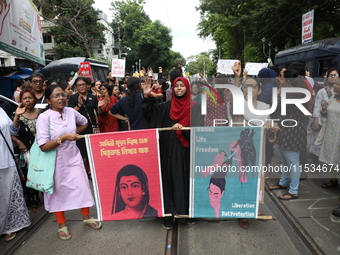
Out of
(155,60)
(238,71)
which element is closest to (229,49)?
(155,60)

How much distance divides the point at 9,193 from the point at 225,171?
2.48 meters

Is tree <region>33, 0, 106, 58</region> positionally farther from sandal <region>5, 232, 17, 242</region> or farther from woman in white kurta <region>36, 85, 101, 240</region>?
sandal <region>5, 232, 17, 242</region>

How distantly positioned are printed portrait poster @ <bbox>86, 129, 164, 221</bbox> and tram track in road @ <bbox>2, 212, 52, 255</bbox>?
2.97 feet

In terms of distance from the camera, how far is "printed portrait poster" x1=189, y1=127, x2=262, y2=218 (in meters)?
2.85

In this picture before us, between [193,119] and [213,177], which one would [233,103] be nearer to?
[193,119]

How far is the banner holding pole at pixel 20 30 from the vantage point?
3588 mm

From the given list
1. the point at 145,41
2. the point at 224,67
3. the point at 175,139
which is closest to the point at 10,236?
the point at 175,139

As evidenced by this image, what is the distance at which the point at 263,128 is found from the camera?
2861 millimetres

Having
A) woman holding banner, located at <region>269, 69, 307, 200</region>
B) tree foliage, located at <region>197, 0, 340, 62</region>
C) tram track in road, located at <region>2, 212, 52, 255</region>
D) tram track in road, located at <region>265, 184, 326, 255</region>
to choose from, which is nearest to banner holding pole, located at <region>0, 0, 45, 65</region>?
tram track in road, located at <region>2, 212, 52, 255</region>

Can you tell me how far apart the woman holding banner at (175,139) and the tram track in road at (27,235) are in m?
1.61

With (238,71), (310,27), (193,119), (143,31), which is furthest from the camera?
(143,31)

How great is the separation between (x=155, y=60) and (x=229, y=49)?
54.9 feet

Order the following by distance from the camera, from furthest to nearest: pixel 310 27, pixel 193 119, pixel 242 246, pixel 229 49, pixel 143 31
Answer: pixel 143 31, pixel 229 49, pixel 310 27, pixel 193 119, pixel 242 246

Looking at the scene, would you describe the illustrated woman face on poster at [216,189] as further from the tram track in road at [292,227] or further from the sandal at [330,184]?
the sandal at [330,184]
